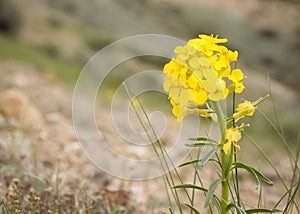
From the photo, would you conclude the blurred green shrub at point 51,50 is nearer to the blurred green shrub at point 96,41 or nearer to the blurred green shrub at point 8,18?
the blurred green shrub at point 8,18

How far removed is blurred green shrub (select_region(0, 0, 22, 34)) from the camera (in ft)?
40.1

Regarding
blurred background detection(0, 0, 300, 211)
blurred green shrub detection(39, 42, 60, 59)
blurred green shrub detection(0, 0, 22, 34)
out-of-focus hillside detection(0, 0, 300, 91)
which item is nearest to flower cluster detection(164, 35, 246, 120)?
blurred background detection(0, 0, 300, 211)

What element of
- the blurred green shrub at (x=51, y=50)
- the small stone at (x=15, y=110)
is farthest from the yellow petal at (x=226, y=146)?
the blurred green shrub at (x=51, y=50)

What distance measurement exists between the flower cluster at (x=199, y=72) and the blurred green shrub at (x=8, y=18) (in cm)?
1131

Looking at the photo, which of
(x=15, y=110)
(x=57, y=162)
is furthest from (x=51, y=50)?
(x=57, y=162)

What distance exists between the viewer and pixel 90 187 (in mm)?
2738

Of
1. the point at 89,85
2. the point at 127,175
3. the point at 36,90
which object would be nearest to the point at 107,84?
the point at 89,85

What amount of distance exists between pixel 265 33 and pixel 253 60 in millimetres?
1997

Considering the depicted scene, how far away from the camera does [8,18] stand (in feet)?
40.1

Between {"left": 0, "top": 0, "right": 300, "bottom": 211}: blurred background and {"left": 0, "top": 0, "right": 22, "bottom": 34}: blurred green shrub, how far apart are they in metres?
0.02

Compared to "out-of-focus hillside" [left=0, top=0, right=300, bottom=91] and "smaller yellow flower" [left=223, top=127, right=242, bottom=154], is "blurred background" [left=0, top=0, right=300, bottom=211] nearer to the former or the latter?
"out-of-focus hillside" [left=0, top=0, right=300, bottom=91]

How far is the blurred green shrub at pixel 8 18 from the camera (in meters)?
12.2

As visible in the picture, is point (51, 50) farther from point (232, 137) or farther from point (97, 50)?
point (232, 137)

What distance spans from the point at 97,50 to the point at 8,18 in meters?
2.40
